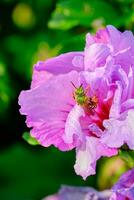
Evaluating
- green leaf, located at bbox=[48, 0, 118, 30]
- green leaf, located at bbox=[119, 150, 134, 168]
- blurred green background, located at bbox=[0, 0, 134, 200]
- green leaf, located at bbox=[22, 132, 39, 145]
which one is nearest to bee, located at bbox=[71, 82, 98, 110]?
green leaf, located at bbox=[119, 150, 134, 168]

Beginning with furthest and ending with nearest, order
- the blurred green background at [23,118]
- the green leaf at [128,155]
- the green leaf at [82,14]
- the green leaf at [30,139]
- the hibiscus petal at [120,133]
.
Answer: the blurred green background at [23,118], the green leaf at [82,14], the green leaf at [30,139], the green leaf at [128,155], the hibiscus petal at [120,133]

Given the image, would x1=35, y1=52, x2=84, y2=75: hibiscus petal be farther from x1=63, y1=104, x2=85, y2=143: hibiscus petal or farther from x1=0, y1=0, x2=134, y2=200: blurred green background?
x1=0, y1=0, x2=134, y2=200: blurred green background

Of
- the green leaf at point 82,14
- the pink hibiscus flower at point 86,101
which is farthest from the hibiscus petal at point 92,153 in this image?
the green leaf at point 82,14

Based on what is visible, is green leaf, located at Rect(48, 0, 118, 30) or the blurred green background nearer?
green leaf, located at Rect(48, 0, 118, 30)

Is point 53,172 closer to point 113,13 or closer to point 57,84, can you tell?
point 113,13

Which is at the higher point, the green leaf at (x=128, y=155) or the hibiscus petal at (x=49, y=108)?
the hibiscus petal at (x=49, y=108)

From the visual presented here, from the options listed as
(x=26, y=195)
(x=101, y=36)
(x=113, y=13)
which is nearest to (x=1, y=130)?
(x=26, y=195)

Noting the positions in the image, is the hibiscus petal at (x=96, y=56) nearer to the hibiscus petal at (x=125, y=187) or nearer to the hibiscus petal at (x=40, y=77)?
the hibiscus petal at (x=40, y=77)

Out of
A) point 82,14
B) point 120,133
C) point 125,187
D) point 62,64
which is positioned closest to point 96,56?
point 62,64
